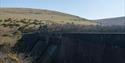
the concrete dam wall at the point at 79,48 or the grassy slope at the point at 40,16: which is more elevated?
the grassy slope at the point at 40,16

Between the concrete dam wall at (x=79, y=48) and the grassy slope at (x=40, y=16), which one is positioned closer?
the concrete dam wall at (x=79, y=48)

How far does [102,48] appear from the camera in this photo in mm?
13828

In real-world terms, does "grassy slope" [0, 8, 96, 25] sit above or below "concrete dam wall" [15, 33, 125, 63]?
above

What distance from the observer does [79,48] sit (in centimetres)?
1664

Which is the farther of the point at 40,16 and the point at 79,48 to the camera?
the point at 40,16

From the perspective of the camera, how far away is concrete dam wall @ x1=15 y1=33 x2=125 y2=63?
12914 millimetres

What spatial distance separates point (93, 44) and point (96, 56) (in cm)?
88

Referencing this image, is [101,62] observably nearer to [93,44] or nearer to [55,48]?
[93,44]

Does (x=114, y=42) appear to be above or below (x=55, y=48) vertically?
above

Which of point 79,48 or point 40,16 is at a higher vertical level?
point 40,16

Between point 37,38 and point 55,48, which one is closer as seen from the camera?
point 55,48

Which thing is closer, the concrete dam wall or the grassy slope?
the concrete dam wall

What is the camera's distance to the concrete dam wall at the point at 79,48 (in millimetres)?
12914

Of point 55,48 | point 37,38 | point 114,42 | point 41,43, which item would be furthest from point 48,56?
point 114,42
